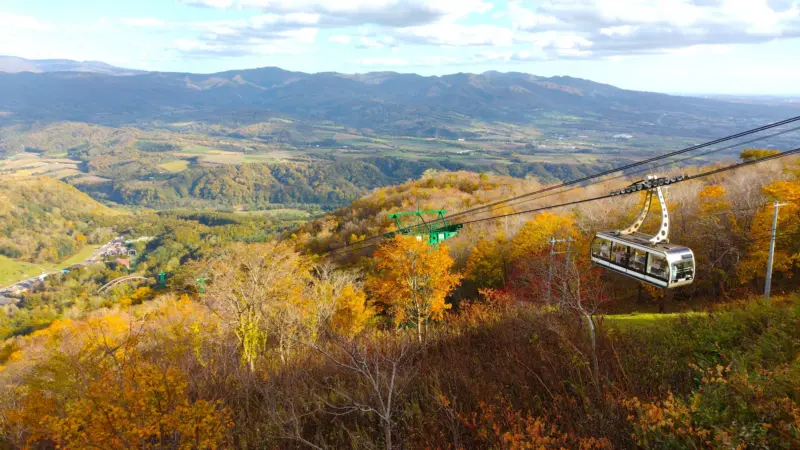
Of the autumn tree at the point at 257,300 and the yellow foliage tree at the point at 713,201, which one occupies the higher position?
the yellow foliage tree at the point at 713,201

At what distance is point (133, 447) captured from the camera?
1053 cm

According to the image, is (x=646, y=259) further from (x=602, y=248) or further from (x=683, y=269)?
(x=602, y=248)

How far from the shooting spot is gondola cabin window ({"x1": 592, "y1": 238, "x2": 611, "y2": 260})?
1328 cm

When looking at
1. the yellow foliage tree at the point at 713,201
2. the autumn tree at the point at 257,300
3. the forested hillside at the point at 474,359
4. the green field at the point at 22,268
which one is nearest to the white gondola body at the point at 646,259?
the forested hillside at the point at 474,359

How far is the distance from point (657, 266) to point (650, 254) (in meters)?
0.41

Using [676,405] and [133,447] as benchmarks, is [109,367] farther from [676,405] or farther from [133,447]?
[676,405]

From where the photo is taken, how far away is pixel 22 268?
139 m

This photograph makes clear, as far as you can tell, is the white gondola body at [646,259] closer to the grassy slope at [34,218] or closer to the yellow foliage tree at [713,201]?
the yellow foliage tree at [713,201]

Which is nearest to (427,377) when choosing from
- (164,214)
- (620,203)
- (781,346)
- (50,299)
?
(781,346)

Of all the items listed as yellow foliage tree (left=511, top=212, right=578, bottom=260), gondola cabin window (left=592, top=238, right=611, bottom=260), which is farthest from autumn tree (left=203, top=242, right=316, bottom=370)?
yellow foliage tree (left=511, top=212, right=578, bottom=260)

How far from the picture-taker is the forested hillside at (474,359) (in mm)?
8164

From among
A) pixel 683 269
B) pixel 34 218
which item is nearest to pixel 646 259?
pixel 683 269

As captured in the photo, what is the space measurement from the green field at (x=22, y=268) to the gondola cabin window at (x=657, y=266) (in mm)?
166630

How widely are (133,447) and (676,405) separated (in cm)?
1197
